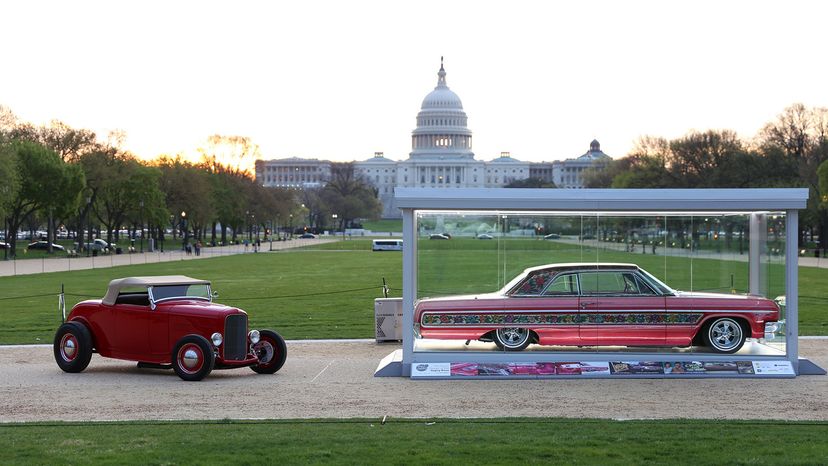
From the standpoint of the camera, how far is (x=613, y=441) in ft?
41.1

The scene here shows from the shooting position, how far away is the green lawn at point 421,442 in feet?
38.1

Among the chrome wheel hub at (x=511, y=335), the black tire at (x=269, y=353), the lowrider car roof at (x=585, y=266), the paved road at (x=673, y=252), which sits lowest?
the black tire at (x=269, y=353)

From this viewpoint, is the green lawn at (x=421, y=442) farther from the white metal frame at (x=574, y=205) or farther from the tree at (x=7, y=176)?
the tree at (x=7, y=176)

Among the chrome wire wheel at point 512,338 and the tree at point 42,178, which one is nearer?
the chrome wire wheel at point 512,338

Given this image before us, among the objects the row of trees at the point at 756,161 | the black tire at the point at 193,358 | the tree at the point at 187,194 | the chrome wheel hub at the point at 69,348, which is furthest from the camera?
the tree at the point at 187,194

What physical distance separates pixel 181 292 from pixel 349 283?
28.2 meters

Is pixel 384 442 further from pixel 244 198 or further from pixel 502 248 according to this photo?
pixel 244 198

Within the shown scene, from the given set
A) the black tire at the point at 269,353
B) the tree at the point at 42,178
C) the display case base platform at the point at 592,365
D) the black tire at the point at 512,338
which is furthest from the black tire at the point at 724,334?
the tree at the point at 42,178

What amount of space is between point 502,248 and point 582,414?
207 inches

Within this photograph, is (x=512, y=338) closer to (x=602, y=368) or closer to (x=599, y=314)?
(x=599, y=314)

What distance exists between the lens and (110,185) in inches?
3487

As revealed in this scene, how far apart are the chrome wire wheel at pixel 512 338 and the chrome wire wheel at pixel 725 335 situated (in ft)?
10.2

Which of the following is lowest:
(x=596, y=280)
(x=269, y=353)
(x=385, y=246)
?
(x=269, y=353)

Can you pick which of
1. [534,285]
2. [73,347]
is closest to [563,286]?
[534,285]
